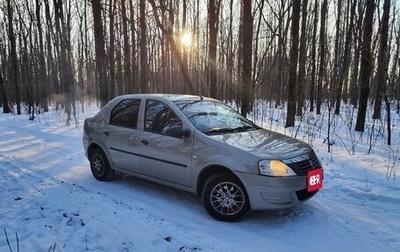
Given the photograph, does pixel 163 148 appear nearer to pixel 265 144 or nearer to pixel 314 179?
pixel 265 144

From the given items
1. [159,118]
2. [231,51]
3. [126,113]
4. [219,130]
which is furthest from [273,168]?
[231,51]

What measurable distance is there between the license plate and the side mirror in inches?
71.7

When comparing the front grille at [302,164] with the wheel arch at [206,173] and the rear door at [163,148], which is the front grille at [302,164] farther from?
the rear door at [163,148]

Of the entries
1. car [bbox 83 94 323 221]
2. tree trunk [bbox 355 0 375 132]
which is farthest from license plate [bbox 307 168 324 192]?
tree trunk [bbox 355 0 375 132]

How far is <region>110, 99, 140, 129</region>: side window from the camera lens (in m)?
5.95

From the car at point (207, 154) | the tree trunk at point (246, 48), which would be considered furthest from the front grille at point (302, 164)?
the tree trunk at point (246, 48)

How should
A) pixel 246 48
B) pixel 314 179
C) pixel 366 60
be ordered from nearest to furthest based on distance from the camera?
pixel 314 179 → pixel 366 60 → pixel 246 48

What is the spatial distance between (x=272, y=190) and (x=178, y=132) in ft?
5.49

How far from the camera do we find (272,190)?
13.8ft

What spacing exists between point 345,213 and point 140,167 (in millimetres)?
3373

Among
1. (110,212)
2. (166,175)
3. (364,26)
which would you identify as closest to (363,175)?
(166,175)

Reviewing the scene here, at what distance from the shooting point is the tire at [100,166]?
6.50 m

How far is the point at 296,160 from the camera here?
174 inches

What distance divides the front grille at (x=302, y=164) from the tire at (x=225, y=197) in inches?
28.3
